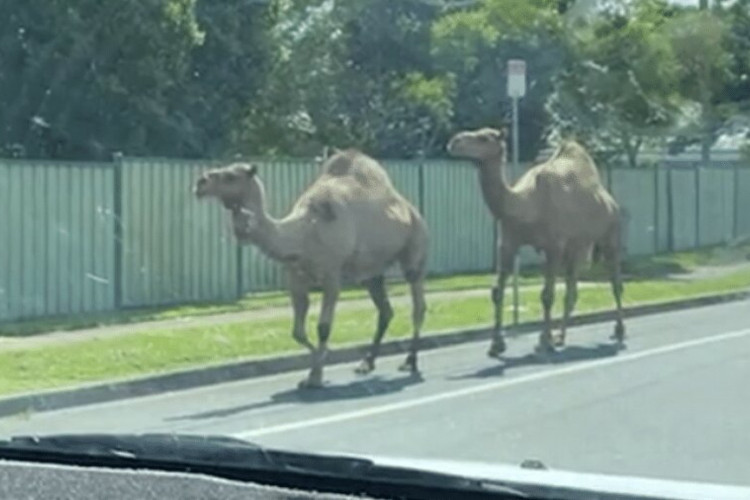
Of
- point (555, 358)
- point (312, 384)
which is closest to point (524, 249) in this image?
point (555, 358)

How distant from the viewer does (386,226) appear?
16.6m

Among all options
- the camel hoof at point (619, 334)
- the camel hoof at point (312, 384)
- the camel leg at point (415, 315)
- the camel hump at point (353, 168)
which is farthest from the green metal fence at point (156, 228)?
the camel hoof at point (312, 384)

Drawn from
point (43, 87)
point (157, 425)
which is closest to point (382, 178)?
point (157, 425)

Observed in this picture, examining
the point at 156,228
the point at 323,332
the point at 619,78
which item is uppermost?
the point at 619,78

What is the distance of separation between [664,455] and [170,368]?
5921 millimetres

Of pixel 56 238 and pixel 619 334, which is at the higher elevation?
pixel 56 238

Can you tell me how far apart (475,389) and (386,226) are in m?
2.61

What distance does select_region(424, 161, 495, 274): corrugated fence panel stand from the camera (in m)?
20.6

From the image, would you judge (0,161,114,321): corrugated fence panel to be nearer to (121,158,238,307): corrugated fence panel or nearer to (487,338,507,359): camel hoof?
(121,158,238,307): corrugated fence panel

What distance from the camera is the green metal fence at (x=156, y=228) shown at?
21078 mm

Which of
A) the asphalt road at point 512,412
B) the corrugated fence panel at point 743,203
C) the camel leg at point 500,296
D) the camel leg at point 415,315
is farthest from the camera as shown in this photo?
the corrugated fence panel at point 743,203

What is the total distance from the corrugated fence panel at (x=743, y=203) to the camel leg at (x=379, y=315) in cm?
759

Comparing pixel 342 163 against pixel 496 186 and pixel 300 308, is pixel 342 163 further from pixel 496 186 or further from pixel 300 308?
pixel 496 186

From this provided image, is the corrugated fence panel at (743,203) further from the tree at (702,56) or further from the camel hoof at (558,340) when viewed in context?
the camel hoof at (558,340)
